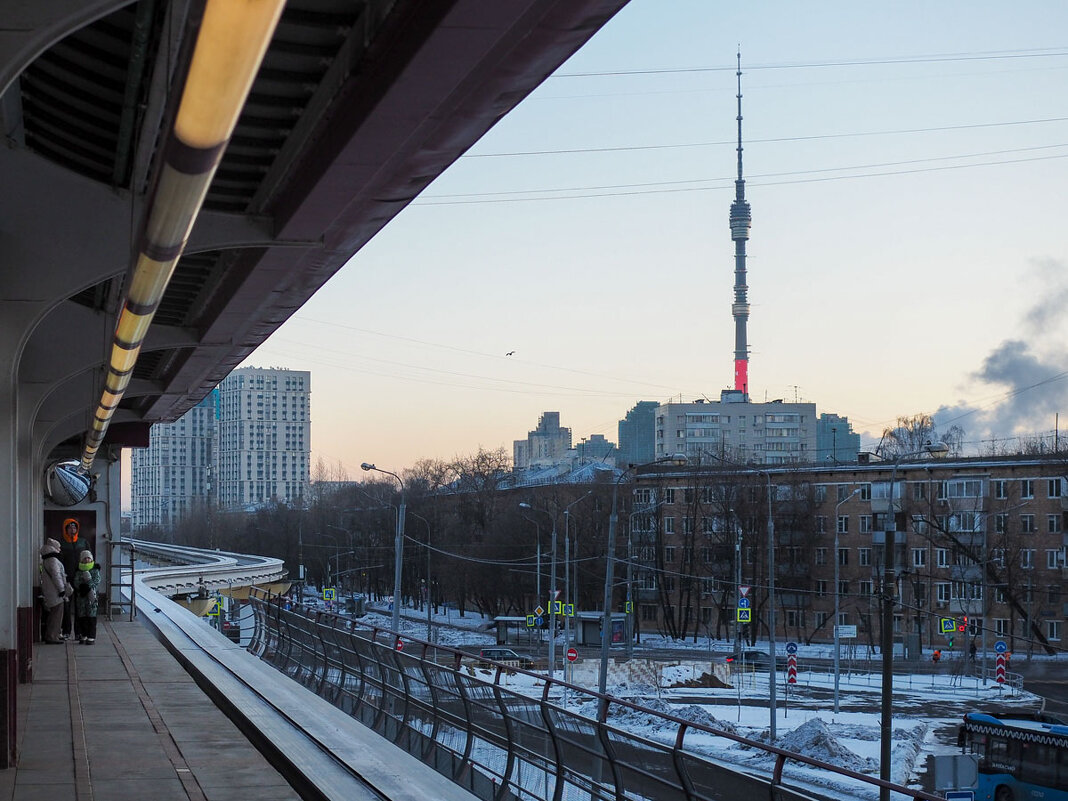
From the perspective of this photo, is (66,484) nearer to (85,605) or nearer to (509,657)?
(85,605)

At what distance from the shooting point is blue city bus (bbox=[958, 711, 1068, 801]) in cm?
2688

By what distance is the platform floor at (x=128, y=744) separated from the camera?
8.91 metres

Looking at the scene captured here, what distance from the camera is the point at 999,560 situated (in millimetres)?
64125

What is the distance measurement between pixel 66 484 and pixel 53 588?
692 centimetres

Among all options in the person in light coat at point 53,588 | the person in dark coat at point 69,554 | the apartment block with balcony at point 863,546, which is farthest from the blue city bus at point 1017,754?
the apartment block with balcony at point 863,546

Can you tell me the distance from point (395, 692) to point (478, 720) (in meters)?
2.84

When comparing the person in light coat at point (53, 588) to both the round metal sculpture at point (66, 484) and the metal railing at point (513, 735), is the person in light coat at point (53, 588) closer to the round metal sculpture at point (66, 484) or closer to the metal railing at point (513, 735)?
the metal railing at point (513, 735)

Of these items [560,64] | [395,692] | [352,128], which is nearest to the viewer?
[560,64]

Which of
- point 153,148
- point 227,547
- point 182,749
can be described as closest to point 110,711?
point 182,749

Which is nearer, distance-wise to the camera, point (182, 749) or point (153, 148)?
point (153, 148)

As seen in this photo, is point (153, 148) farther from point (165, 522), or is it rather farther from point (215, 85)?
point (165, 522)

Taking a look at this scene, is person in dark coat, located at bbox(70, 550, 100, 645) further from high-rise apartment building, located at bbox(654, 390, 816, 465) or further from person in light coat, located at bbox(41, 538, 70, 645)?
high-rise apartment building, located at bbox(654, 390, 816, 465)

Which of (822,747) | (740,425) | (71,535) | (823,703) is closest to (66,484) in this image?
(71,535)

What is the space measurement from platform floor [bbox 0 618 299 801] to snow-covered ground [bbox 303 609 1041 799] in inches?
558
